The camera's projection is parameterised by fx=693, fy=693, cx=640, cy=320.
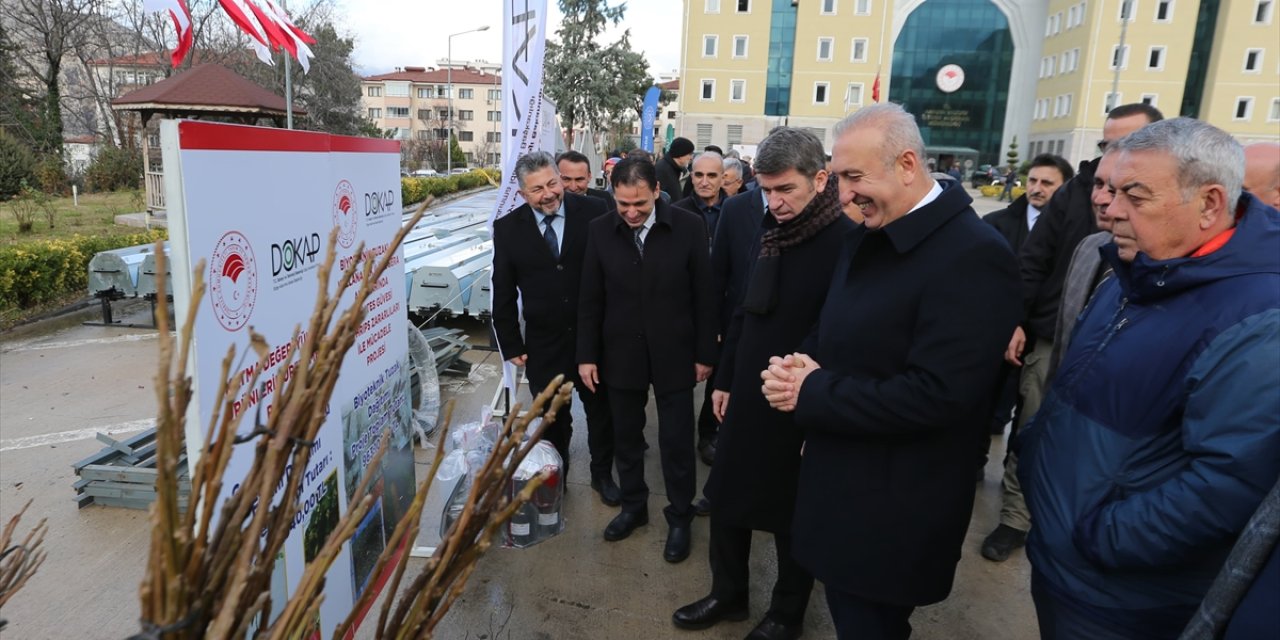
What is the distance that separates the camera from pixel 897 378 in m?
1.86

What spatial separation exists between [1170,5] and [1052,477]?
185 feet

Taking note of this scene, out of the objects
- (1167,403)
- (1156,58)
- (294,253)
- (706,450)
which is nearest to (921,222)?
(1167,403)

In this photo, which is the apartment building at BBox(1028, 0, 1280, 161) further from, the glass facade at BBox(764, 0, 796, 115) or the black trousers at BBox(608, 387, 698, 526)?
the black trousers at BBox(608, 387, 698, 526)

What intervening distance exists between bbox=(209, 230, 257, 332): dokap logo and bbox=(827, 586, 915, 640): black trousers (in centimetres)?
180

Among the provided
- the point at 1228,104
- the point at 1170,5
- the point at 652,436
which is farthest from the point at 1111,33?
the point at 652,436

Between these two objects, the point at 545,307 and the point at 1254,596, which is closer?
the point at 1254,596

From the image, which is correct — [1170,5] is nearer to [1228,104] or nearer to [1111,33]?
[1111,33]

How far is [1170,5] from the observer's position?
143ft

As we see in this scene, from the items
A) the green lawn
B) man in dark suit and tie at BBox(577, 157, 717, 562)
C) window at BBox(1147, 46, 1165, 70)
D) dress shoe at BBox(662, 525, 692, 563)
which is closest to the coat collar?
man in dark suit and tie at BBox(577, 157, 717, 562)

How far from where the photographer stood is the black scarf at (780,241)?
2631 mm

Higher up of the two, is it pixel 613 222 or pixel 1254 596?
pixel 613 222

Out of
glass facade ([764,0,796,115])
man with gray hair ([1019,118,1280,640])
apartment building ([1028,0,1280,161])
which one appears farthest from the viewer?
glass facade ([764,0,796,115])

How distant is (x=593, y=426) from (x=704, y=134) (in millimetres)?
45941

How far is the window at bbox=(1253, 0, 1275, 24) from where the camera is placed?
141 feet
